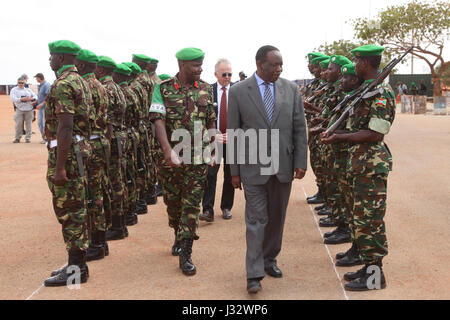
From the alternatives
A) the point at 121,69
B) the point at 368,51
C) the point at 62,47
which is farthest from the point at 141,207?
the point at 368,51

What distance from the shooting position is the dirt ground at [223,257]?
467cm

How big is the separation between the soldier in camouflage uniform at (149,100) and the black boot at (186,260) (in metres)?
2.82

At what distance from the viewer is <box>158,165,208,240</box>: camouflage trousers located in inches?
205

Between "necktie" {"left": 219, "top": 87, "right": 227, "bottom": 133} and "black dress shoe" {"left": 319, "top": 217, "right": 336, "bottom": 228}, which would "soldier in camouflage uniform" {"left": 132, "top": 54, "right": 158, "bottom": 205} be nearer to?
"necktie" {"left": 219, "top": 87, "right": 227, "bottom": 133}

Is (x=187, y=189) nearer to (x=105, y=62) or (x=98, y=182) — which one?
(x=98, y=182)

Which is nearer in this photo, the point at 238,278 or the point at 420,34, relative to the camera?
the point at 238,278

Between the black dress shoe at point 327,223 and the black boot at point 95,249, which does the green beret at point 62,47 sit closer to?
the black boot at point 95,249

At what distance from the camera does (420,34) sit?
4259cm

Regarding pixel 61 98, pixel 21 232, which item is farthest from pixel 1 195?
pixel 61 98

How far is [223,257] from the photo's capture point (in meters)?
5.70

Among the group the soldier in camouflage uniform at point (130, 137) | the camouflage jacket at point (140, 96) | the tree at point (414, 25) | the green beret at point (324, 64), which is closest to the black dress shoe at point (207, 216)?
the soldier in camouflage uniform at point (130, 137)

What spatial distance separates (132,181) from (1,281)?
7.73 feet

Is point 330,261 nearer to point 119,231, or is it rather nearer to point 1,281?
point 119,231
